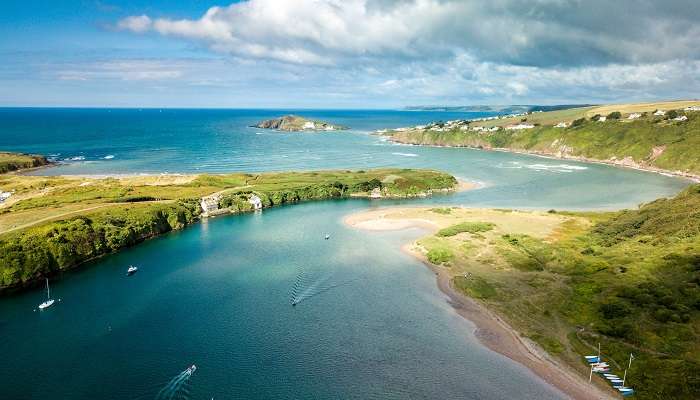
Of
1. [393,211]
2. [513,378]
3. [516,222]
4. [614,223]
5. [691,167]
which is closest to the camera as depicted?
[513,378]

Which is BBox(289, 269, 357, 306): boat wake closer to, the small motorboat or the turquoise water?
the turquoise water

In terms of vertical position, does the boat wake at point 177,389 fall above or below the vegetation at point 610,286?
below

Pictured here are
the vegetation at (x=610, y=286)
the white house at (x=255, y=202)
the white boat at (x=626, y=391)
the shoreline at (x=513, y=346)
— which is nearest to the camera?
the white boat at (x=626, y=391)

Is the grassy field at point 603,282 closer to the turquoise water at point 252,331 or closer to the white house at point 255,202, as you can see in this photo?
the turquoise water at point 252,331

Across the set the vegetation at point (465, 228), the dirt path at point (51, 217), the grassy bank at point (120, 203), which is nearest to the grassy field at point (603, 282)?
the vegetation at point (465, 228)

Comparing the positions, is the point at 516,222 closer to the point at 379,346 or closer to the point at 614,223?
the point at 614,223

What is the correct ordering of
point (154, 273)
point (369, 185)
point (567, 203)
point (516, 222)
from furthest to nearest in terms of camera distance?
point (369, 185)
point (567, 203)
point (516, 222)
point (154, 273)

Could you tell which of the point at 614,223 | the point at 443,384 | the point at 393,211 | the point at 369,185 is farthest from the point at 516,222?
the point at 443,384

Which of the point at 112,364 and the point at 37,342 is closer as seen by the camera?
the point at 112,364
